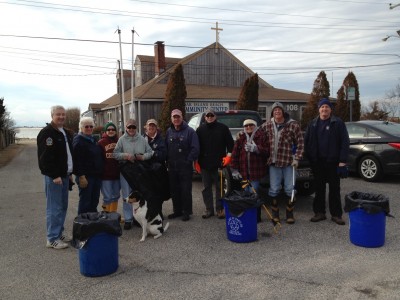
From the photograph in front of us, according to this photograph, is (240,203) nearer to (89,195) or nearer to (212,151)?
(212,151)

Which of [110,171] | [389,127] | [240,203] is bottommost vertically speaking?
[240,203]

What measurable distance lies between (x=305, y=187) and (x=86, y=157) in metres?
4.04

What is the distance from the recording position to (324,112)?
5.66 m

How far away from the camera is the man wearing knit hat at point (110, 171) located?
18.2 ft

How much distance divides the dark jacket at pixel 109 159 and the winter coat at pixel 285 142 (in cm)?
245

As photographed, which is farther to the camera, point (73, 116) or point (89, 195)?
point (73, 116)

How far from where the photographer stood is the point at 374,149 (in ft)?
29.5

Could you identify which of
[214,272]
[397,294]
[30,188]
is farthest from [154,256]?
[30,188]

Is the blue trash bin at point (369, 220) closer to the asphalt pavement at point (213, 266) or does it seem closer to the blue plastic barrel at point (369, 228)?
the blue plastic barrel at point (369, 228)

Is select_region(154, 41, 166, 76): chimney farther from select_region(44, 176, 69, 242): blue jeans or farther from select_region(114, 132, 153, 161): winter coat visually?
select_region(44, 176, 69, 242): blue jeans

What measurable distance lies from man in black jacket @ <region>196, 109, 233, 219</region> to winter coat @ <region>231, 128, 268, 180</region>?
41 centimetres

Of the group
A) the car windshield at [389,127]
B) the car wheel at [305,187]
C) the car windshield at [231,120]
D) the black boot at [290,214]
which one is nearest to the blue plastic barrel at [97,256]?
the black boot at [290,214]

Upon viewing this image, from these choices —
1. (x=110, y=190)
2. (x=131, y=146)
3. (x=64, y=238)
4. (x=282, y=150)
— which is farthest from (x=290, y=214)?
(x=64, y=238)

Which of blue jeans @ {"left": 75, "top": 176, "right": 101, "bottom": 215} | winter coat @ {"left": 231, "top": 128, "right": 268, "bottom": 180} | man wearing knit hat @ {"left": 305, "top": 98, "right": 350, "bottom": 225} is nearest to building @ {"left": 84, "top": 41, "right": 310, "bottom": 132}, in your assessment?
winter coat @ {"left": 231, "top": 128, "right": 268, "bottom": 180}
